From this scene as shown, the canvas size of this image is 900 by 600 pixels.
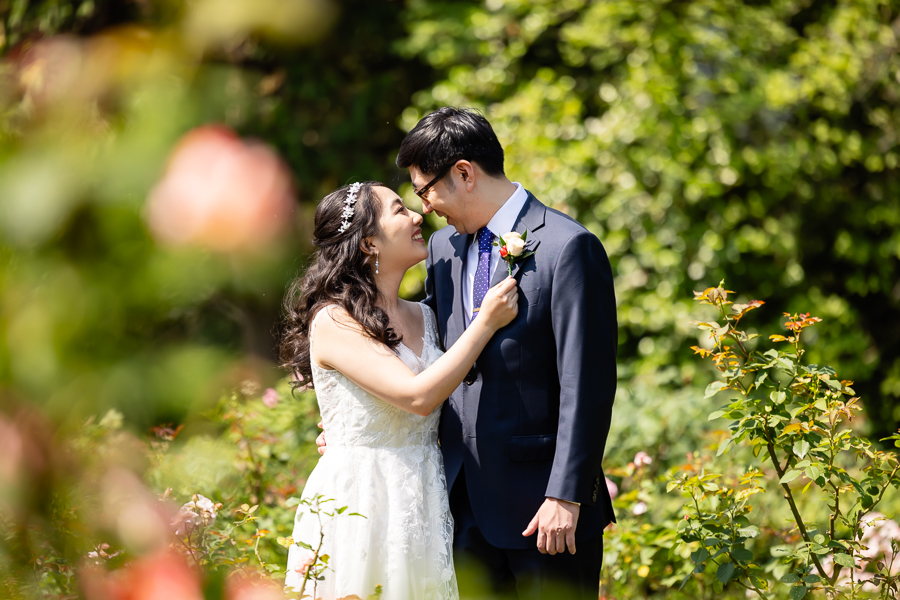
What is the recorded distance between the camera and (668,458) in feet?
12.1

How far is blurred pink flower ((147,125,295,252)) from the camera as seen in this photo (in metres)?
0.71

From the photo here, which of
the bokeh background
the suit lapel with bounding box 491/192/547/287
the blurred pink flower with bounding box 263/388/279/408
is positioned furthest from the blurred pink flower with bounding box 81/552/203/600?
the blurred pink flower with bounding box 263/388/279/408

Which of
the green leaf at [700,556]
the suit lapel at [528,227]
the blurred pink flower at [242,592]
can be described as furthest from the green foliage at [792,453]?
the blurred pink flower at [242,592]

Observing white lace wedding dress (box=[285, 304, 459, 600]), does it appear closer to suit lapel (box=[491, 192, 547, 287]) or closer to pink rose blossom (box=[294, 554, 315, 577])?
pink rose blossom (box=[294, 554, 315, 577])

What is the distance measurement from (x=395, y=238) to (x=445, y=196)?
20cm

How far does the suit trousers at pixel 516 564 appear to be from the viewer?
2.11 meters

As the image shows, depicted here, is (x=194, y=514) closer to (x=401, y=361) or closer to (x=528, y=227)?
(x=401, y=361)

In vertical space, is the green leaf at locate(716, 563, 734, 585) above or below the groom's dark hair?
below

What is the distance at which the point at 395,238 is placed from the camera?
233 cm

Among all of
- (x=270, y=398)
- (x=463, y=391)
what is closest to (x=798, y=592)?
(x=463, y=391)

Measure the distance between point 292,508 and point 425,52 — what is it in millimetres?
3251

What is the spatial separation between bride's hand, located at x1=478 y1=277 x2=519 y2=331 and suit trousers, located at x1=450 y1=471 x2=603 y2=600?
501 mm

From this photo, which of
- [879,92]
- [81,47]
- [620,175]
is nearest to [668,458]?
[620,175]

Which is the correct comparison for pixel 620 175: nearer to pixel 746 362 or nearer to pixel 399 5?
pixel 399 5
